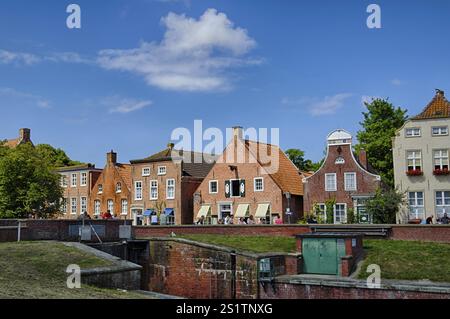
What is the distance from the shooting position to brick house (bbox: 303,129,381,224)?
131ft

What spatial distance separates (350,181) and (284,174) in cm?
678

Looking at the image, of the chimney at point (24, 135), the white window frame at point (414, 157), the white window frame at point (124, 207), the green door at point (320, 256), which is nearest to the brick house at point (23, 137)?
the chimney at point (24, 135)

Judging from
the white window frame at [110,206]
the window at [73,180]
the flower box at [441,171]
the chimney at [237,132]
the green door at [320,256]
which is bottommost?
the green door at [320,256]

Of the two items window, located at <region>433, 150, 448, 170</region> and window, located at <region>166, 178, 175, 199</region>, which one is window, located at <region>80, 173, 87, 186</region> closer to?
window, located at <region>166, 178, 175, 199</region>

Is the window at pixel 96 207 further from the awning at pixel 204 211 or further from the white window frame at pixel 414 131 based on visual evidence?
the white window frame at pixel 414 131

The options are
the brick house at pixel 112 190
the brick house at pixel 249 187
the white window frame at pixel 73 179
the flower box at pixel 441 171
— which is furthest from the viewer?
the white window frame at pixel 73 179

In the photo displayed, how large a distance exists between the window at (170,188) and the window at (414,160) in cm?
2029

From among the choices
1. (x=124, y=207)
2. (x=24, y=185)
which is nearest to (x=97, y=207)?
(x=124, y=207)

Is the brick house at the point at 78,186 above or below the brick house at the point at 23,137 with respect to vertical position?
below

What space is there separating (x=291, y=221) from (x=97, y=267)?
24.2 meters

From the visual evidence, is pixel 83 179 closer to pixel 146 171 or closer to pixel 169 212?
pixel 146 171

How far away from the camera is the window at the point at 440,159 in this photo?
37.8 meters

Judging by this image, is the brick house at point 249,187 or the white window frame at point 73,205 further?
the white window frame at point 73,205

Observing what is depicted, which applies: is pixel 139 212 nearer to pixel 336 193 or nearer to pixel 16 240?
pixel 336 193
